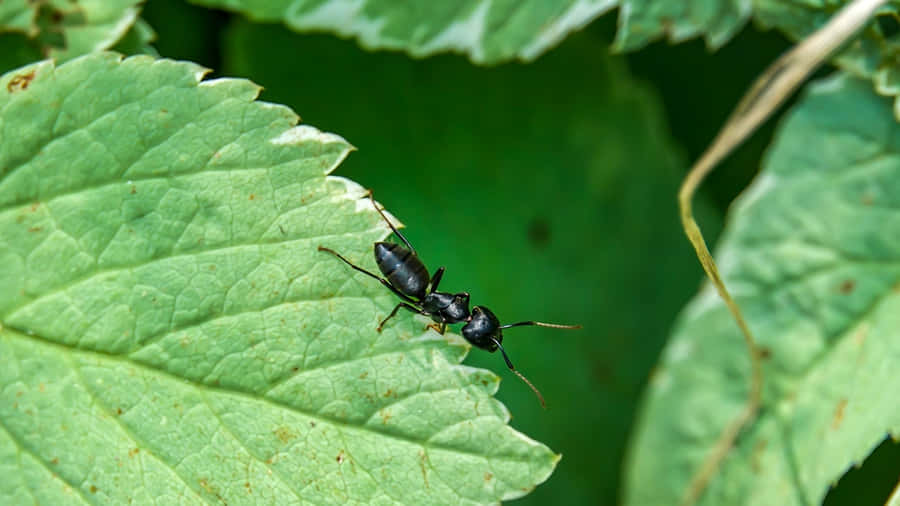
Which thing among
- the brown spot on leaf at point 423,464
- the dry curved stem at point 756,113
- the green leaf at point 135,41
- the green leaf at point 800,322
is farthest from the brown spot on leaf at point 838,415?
the green leaf at point 135,41

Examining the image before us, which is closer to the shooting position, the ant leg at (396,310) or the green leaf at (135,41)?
the ant leg at (396,310)

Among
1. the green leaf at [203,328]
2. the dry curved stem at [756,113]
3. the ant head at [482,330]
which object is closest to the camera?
the green leaf at [203,328]

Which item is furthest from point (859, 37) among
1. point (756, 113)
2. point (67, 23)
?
point (67, 23)

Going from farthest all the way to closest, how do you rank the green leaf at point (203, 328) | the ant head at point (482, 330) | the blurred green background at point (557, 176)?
the blurred green background at point (557, 176) → the ant head at point (482, 330) → the green leaf at point (203, 328)

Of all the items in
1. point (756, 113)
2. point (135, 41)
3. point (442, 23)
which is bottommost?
point (756, 113)

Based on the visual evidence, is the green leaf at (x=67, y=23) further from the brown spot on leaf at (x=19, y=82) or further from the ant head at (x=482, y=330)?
the ant head at (x=482, y=330)

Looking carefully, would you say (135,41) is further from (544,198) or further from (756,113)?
(756,113)

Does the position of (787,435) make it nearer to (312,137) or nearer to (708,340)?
(708,340)

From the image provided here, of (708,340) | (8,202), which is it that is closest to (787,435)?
(708,340)
